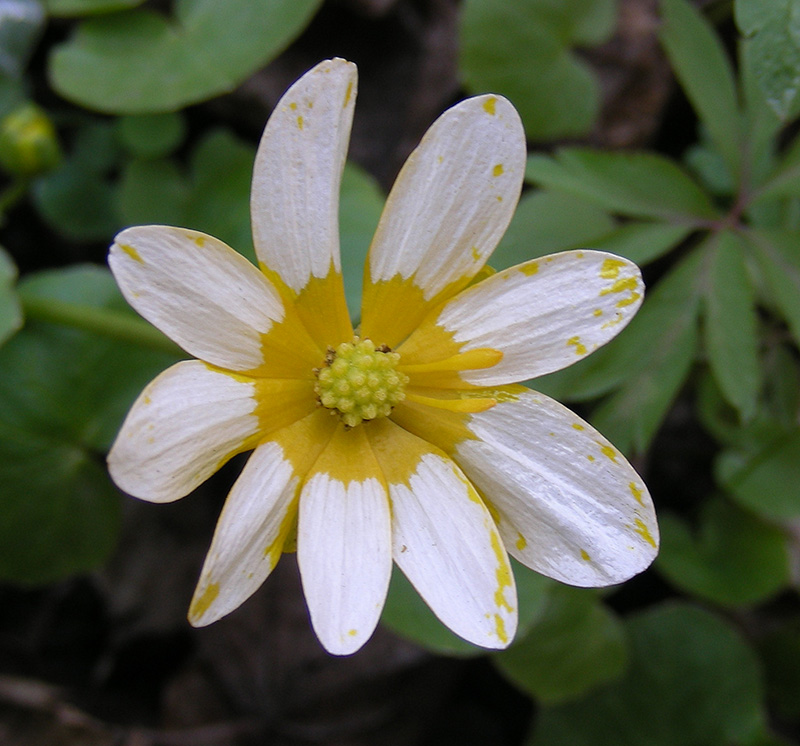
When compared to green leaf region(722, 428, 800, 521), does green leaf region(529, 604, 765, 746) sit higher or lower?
lower

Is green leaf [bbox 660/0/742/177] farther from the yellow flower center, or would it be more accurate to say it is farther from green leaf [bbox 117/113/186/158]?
green leaf [bbox 117/113/186/158]

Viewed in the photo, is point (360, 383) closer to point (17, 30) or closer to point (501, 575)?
point (501, 575)

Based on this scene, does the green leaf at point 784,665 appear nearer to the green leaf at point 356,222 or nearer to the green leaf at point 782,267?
the green leaf at point 782,267

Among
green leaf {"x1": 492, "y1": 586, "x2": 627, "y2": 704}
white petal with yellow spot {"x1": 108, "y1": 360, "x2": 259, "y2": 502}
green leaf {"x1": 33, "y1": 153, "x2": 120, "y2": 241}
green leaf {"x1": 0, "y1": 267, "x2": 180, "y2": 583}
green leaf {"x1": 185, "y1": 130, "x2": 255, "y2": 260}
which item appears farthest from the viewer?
green leaf {"x1": 33, "y1": 153, "x2": 120, "y2": 241}

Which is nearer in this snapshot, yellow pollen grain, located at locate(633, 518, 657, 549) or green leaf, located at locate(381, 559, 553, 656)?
yellow pollen grain, located at locate(633, 518, 657, 549)

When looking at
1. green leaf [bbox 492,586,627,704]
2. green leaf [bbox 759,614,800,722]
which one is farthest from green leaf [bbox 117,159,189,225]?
green leaf [bbox 759,614,800,722]

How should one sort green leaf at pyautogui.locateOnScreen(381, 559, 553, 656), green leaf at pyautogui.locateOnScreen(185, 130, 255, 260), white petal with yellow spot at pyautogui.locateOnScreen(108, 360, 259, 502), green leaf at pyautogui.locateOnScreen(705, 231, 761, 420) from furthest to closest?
green leaf at pyautogui.locateOnScreen(185, 130, 255, 260)
green leaf at pyautogui.locateOnScreen(381, 559, 553, 656)
green leaf at pyautogui.locateOnScreen(705, 231, 761, 420)
white petal with yellow spot at pyautogui.locateOnScreen(108, 360, 259, 502)

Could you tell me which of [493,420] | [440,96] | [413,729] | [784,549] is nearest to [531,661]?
[413,729]

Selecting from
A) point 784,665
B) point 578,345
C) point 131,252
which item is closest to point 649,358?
point 578,345

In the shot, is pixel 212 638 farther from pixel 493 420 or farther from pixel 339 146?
pixel 339 146
